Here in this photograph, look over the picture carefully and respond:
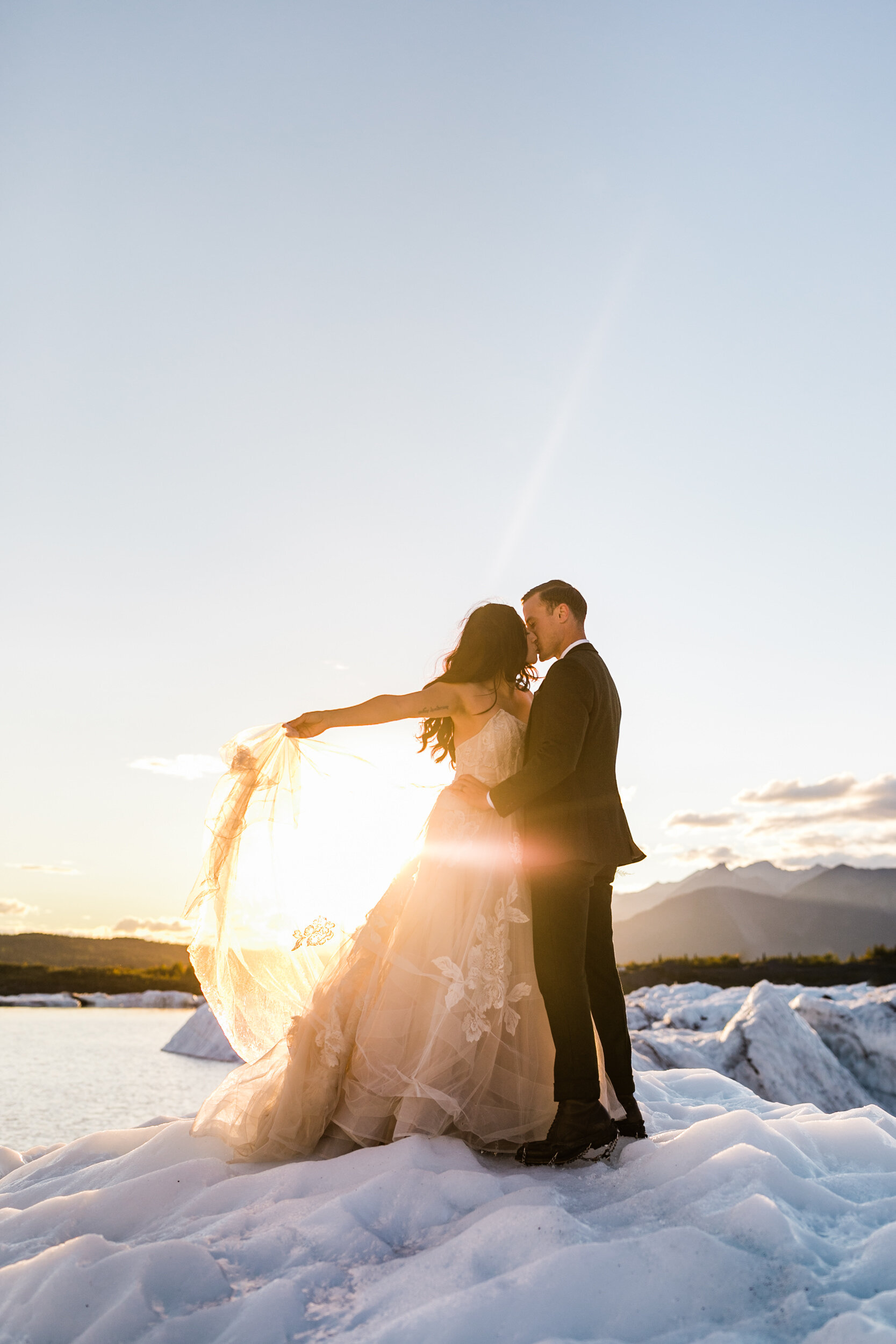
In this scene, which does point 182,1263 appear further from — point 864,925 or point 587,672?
point 864,925

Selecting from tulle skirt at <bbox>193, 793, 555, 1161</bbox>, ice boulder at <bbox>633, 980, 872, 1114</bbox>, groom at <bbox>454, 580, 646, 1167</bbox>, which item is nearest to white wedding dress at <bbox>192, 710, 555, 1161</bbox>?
tulle skirt at <bbox>193, 793, 555, 1161</bbox>

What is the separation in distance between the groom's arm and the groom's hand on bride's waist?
0.12 meters

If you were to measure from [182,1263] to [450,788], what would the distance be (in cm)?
191

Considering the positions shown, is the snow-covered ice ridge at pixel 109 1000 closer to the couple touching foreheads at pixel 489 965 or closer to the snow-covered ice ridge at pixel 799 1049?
the snow-covered ice ridge at pixel 799 1049

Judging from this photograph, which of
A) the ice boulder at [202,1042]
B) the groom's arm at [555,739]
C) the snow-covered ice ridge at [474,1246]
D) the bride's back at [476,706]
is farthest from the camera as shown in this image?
the ice boulder at [202,1042]

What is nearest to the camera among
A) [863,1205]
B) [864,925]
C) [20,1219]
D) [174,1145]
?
[863,1205]

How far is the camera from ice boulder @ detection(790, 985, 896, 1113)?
7.26 meters

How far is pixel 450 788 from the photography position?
11.5 ft

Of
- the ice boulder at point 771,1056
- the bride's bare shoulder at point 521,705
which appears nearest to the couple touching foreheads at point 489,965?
the bride's bare shoulder at point 521,705

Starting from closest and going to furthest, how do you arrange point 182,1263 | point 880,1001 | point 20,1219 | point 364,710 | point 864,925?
point 182,1263, point 20,1219, point 364,710, point 880,1001, point 864,925

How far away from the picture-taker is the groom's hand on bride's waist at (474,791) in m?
3.36

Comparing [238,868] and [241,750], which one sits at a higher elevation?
[241,750]

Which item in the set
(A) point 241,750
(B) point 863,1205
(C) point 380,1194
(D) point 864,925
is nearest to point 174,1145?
(C) point 380,1194

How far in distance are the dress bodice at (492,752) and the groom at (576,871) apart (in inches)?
2.9
